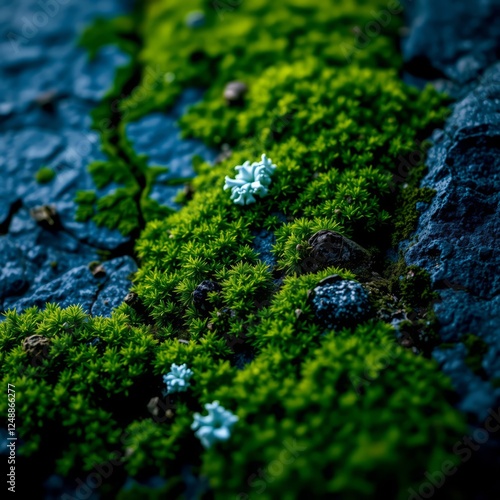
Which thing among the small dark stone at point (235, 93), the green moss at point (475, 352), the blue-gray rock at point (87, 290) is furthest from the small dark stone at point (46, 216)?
the green moss at point (475, 352)

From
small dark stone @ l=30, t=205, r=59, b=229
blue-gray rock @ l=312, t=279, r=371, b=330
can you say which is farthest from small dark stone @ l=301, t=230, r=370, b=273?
small dark stone @ l=30, t=205, r=59, b=229

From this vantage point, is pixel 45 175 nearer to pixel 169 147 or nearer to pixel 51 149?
pixel 51 149

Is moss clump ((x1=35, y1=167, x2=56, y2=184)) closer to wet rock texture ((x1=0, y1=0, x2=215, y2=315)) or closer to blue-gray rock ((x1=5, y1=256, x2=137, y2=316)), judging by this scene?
wet rock texture ((x1=0, y1=0, x2=215, y2=315))

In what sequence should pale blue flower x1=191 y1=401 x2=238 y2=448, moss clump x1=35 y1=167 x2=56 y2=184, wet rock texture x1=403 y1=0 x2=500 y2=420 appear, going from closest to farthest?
1. pale blue flower x1=191 y1=401 x2=238 y2=448
2. wet rock texture x1=403 y1=0 x2=500 y2=420
3. moss clump x1=35 y1=167 x2=56 y2=184

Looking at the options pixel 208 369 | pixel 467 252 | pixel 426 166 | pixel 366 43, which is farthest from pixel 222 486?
pixel 366 43

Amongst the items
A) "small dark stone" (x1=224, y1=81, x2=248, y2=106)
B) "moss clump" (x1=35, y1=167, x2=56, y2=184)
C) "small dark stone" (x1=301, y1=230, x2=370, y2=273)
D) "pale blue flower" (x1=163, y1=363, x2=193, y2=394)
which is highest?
"small dark stone" (x1=224, y1=81, x2=248, y2=106)

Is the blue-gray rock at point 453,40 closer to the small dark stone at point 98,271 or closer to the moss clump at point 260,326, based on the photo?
the moss clump at point 260,326
